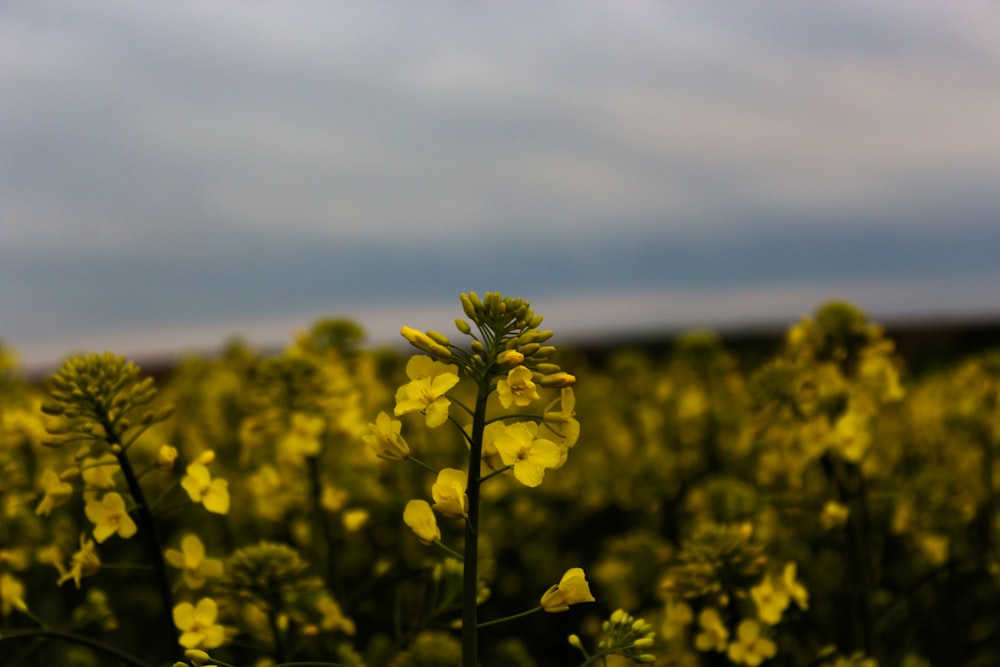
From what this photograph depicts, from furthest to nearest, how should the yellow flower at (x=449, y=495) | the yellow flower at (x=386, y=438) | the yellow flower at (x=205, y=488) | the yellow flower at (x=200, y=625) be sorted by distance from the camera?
1. the yellow flower at (x=205, y=488)
2. the yellow flower at (x=200, y=625)
3. the yellow flower at (x=386, y=438)
4. the yellow flower at (x=449, y=495)

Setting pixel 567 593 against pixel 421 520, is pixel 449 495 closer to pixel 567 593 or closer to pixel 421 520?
pixel 421 520

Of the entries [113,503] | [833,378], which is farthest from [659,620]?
[113,503]

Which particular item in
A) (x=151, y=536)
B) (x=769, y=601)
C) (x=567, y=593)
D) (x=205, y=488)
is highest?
(x=205, y=488)

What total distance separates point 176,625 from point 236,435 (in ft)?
13.5

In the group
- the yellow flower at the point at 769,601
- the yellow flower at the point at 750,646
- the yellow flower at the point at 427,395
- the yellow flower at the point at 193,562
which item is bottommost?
the yellow flower at the point at 750,646

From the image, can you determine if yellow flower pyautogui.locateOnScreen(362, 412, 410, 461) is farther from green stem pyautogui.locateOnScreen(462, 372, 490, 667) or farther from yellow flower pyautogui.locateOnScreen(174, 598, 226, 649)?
yellow flower pyautogui.locateOnScreen(174, 598, 226, 649)

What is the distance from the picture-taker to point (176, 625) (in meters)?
2.25

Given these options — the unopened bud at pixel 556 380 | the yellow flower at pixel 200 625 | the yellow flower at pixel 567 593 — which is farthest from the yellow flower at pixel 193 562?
the unopened bud at pixel 556 380

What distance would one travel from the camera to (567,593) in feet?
5.95

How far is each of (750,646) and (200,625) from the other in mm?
1701

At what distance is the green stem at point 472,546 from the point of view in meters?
1.73

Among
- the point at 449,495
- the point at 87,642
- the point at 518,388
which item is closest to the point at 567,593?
the point at 449,495

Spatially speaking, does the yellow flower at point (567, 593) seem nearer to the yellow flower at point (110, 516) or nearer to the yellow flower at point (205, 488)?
the yellow flower at point (205, 488)

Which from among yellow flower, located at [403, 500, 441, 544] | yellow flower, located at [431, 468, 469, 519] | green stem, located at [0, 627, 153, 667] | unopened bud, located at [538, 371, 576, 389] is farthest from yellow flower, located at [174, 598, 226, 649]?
unopened bud, located at [538, 371, 576, 389]
